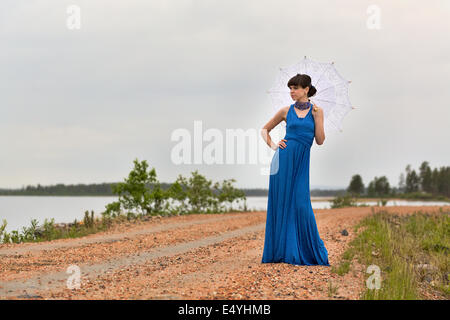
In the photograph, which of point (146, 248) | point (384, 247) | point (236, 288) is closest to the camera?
point (236, 288)

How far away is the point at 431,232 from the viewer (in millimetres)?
12891

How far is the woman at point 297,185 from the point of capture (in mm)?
7656

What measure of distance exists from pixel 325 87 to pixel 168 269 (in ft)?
15.1

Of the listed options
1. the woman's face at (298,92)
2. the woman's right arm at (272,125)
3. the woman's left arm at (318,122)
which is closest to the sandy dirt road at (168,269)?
the woman's right arm at (272,125)

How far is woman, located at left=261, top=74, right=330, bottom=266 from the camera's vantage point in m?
7.66

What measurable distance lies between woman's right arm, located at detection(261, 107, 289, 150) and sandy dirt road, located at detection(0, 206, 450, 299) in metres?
2.33

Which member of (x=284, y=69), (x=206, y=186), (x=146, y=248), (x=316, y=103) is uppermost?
(x=284, y=69)

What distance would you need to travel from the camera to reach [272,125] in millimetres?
8102

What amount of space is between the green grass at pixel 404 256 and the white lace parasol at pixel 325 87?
2.89m

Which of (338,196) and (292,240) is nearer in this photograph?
(292,240)

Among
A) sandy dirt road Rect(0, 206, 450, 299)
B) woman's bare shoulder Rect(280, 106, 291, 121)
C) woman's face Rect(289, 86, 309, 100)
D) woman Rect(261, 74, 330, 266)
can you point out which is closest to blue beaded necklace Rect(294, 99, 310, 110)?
woman Rect(261, 74, 330, 266)

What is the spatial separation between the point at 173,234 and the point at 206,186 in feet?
25.0

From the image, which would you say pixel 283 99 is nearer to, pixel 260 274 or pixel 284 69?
pixel 284 69

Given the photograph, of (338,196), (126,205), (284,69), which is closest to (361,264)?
(284,69)
